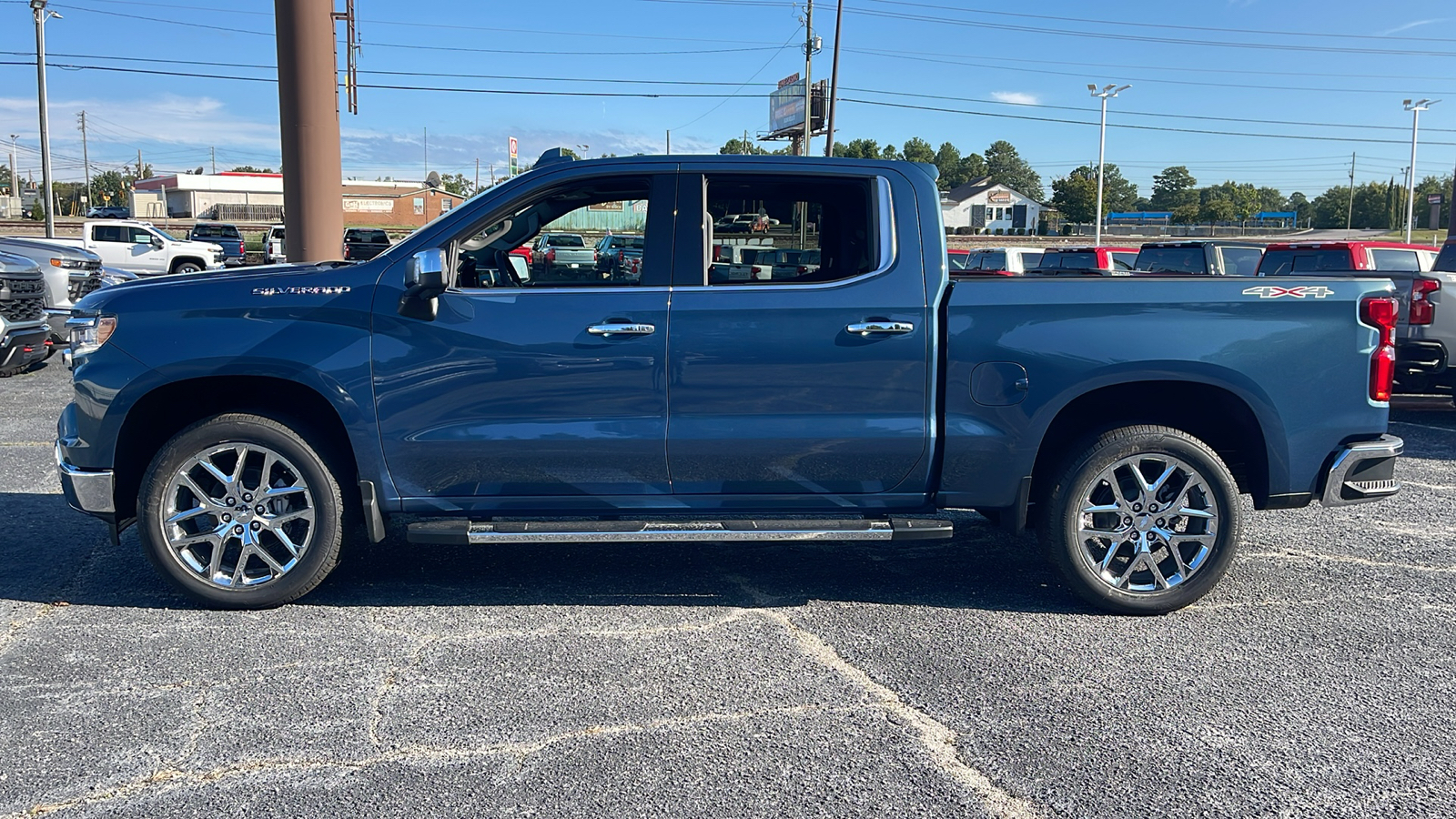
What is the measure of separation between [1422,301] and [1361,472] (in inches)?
244

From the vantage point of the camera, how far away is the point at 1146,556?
474 centimetres

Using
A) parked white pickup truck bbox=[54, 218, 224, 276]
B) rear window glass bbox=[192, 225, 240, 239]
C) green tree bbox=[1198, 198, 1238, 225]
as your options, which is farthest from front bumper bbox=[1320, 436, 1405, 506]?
Result: green tree bbox=[1198, 198, 1238, 225]

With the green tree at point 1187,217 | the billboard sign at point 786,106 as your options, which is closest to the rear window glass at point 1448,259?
the billboard sign at point 786,106

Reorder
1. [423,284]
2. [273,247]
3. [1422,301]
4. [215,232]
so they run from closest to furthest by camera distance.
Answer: [423,284], [1422,301], [273,247], [215,232]

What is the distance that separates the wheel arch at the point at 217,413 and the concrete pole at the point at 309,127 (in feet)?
44.6

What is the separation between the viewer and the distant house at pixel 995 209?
10806 centimetres

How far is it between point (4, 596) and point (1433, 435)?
10464 mm

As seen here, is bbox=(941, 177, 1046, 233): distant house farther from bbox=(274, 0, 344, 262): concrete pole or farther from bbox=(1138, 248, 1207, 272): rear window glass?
bbox=(274, 0, 344, 262): concrete pole

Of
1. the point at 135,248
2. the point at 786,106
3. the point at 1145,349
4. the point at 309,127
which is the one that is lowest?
the point at 1145,349

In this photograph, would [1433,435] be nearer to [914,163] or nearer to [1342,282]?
[1342,282]

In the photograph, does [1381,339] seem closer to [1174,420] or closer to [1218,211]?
[1174,420]

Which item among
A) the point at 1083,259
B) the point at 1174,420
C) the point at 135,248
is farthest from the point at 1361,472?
the point at 135,248

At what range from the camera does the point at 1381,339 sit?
15.4 feet

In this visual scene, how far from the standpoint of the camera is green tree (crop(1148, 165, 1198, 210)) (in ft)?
447
